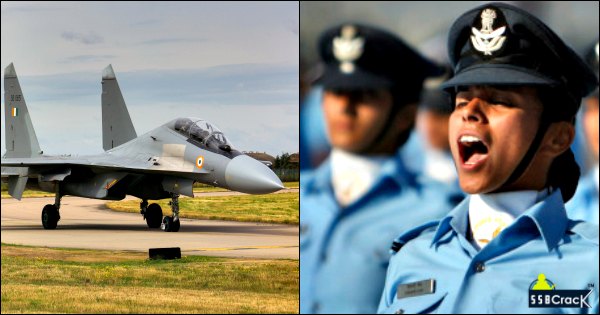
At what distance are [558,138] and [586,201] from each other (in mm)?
346

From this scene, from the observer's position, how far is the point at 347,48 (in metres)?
4.93

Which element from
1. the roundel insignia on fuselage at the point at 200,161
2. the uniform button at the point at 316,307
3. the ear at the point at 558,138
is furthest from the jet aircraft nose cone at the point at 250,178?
the ear at the point at 558,138

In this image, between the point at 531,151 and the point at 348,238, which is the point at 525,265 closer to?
the point at 531,151

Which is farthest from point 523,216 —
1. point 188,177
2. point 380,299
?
point 188,177

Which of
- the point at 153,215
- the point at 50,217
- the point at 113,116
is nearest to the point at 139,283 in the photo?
the point at 153,215

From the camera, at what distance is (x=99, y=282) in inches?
376

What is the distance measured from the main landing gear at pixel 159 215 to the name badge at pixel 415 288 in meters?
14.4

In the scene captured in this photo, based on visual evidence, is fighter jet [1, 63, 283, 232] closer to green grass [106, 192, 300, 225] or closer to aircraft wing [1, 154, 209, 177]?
aircraft wing [1, 154, 209, 177]

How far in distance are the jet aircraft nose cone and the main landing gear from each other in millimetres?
1408

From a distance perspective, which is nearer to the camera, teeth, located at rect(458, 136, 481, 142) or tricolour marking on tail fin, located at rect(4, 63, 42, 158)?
teeth, located at rect(458, 136, 481, 142)

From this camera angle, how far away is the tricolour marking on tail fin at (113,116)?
71.2ft

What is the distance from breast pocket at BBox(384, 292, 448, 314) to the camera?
478 centimetres

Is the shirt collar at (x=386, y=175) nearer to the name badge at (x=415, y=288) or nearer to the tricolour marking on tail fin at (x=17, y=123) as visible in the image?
the name badge at (x=415, y=288)

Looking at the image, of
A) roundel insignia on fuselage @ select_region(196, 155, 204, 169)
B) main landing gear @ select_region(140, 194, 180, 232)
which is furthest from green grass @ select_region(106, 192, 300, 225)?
roundel insignia on fuselage @ select_region(196, 155, 204, 169)
